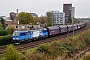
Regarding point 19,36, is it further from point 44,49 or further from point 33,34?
point 44,49

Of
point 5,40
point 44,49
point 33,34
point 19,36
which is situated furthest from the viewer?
point 33,34

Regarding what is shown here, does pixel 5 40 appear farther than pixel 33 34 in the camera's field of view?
No

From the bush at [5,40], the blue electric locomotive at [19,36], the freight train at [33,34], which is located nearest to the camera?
the blue electric locomotive at [19,36]

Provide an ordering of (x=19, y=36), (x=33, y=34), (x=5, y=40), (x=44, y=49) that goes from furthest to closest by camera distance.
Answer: (x=33, y=34) < (x=5, y=40) < (x=19, y=36) < (x=44, y=49)

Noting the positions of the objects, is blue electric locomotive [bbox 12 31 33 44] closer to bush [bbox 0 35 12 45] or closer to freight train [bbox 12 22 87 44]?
freight train [bbox 12 22 87 44]

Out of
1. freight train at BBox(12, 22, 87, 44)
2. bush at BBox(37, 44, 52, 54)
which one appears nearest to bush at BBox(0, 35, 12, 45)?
freight train at BBox(12, 22, 87, 44)

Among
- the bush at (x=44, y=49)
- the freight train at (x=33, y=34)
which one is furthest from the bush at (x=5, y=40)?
the bush at (x=44, y=49)

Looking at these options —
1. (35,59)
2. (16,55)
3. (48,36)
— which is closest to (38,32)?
(48,36)

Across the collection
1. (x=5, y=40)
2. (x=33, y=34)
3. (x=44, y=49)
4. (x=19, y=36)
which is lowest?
(x=5, y=40)

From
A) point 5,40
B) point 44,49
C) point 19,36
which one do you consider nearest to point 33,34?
point 19,36

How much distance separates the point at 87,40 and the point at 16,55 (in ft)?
88.9

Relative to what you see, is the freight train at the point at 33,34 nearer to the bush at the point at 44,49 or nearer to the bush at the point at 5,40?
the bush at the point at 5,40

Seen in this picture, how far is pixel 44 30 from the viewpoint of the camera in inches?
1924

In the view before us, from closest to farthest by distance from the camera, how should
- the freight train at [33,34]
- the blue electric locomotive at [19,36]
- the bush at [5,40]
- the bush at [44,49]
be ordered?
the bush at [44,49], the blue electric locomotive at [19,36], the freight train at [33,34], the bush at [5,40]
